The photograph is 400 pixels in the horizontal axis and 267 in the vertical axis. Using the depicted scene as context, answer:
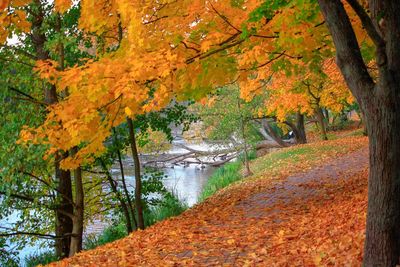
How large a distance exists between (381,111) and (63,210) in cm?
755

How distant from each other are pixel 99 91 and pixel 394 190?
14.0 feet

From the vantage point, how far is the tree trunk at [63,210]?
389 inches

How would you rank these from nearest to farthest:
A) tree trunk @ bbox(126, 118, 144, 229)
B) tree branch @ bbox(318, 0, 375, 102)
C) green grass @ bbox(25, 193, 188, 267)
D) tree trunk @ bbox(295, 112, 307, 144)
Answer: tree branch @ bbox(318, 0, 375, 102) → tree trunk @ bbox(126, 118, 144, 229) → green grass @ bbox(25, 193, 188, 267) → tree trunk @ bbox(295, 112, 307, 144)

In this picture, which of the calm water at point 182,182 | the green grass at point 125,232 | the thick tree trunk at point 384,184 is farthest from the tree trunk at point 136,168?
the thick tree trunk at point 384,184

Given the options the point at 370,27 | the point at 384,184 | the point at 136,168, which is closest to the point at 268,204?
the point at 136,168

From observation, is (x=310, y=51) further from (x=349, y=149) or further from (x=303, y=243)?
(x=349, y=149)

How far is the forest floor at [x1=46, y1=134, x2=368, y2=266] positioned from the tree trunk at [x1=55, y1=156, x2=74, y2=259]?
2.16 m

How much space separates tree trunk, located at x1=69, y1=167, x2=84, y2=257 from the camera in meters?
9.21

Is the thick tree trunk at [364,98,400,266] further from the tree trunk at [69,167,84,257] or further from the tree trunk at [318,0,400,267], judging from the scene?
the tree trunk at [69,167,84,257]

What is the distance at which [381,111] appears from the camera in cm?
385

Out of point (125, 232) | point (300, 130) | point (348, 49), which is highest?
point (348, 49)

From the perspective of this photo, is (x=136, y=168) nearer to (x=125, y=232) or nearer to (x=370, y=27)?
(x=125, y=232)

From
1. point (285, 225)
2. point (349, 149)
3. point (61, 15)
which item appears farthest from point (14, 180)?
point (349, 149)

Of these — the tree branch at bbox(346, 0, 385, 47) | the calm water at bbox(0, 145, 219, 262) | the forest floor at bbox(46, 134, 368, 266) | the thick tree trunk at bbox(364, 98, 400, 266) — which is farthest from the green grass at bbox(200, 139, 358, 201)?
the tree branch at bbox(346, 0, 385, 47)
